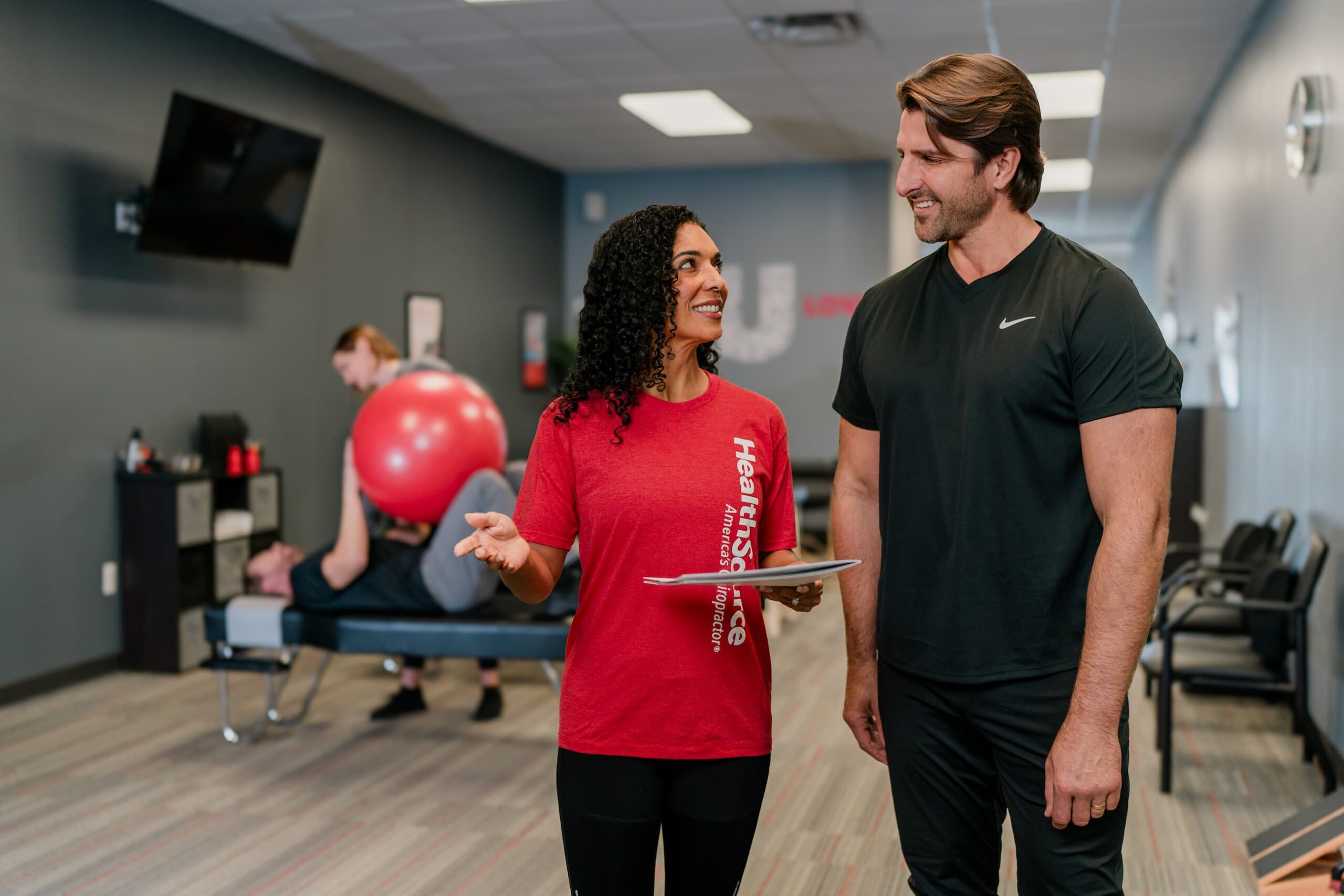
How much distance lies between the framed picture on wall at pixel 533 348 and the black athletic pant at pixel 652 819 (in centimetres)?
756

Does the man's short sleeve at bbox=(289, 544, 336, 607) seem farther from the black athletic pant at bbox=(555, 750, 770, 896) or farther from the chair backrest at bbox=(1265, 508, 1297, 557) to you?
the chair backrest at bbox=(1265, 508, 1297, 557)

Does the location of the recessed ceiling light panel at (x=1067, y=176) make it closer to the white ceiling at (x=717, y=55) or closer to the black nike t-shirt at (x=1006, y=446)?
the white ceiling at (x=717, y=55)

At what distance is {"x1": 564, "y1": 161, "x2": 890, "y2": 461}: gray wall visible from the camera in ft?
30.0

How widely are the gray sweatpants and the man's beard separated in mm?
2404

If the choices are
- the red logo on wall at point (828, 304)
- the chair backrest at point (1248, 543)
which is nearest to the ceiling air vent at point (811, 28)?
the chair backrest at point (1248, 543)

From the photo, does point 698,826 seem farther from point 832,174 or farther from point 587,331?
point 832,174

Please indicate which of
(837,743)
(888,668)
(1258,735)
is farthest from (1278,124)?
(888,668)

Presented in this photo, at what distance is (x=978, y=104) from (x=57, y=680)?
15.0 feet

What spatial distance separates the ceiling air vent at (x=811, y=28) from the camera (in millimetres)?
5449

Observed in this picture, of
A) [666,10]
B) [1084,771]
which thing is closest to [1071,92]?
[666,10]

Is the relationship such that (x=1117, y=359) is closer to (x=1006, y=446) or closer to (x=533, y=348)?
(x=1006, y=446)

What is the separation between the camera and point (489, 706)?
14.3ft

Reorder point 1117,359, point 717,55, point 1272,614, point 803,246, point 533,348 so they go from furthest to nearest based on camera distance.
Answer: point 803,246
point 533,348
point 717,55
point 1272,614
point 1117,359

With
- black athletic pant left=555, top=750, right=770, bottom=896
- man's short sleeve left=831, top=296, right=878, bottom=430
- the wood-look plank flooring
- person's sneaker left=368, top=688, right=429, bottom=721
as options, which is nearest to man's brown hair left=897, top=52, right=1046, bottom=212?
man's short sleeve left=831, top=296, right=878, bottom=430
